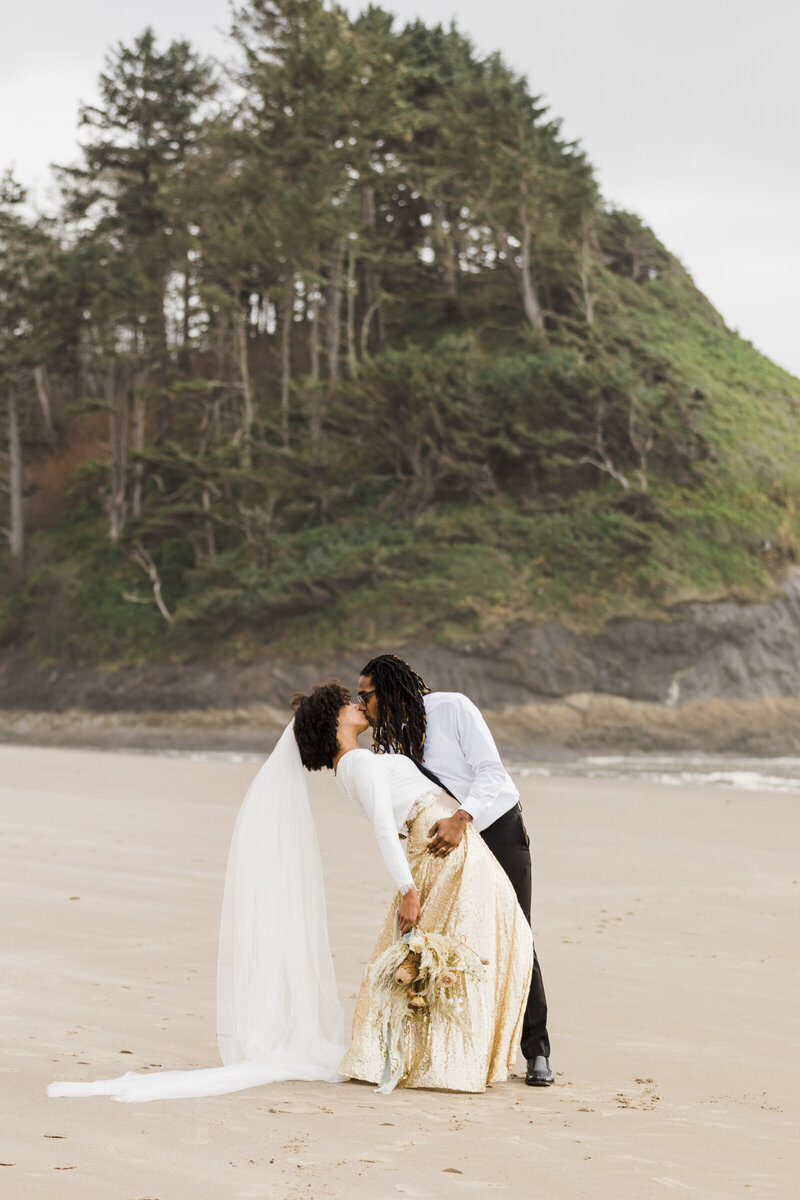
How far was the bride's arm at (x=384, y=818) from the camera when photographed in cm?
442

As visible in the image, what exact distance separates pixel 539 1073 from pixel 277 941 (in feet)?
3.83

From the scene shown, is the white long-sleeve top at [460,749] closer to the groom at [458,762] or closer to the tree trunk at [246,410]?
the groom at [458,762]

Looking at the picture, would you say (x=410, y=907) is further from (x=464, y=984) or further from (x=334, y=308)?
(x=334, y=308)

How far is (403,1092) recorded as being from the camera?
14.7ft

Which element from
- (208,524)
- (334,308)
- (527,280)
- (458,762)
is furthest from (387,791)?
(334,308)

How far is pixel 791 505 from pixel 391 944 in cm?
3133

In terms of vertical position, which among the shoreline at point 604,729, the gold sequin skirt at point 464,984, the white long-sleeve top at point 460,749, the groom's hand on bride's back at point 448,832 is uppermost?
the white long-sleeve top at point 460,749

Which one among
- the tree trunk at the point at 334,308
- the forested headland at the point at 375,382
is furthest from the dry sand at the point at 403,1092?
the tree trunk at the point at 334,308

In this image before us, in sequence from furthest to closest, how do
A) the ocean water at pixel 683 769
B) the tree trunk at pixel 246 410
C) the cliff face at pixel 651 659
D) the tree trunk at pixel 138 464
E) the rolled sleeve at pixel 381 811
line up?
the tree trunk at pixel 138 464 → the tree trunk at pixel 246 410 → the cliff face at pixel 651 659 → the ocean water at pixel 683 769 → the rolled sleeve at pixel 381 811

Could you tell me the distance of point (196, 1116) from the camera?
4059mm

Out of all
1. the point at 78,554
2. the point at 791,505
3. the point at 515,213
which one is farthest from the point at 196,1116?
the point at 78,554

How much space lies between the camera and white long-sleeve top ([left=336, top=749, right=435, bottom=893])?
4.43m

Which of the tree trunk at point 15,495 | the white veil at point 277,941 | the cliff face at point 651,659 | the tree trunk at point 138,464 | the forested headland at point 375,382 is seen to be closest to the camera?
the white veil at point 277,941

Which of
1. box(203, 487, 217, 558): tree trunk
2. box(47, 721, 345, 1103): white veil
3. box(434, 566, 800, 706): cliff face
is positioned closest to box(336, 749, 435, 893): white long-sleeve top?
box(47, 721, 345, 1103): white veil
